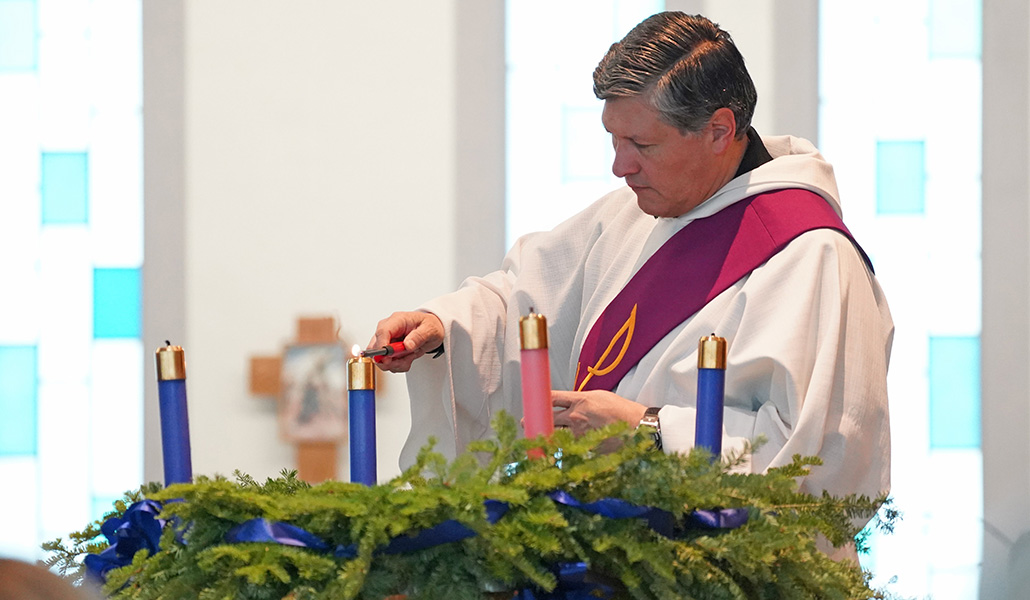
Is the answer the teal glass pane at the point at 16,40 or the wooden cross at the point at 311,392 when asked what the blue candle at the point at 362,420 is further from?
the teal glass pane at the point at 16,40

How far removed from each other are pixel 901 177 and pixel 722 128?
11.7 ft

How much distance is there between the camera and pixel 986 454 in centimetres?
539

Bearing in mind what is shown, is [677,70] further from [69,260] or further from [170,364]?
[69,260]

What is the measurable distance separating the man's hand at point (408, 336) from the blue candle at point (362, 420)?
78 centimetres

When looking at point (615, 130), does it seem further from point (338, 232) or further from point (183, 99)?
point (183, 99)

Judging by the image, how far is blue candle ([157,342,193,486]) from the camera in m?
1.36

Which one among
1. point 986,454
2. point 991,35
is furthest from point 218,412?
point 991,35

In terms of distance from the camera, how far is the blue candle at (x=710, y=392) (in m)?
1.28

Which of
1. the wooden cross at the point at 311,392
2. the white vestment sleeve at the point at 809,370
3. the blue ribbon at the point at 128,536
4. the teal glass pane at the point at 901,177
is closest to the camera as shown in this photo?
the blue ribbon at the point at 128,536

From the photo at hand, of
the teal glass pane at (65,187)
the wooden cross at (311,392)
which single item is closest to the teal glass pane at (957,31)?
the wooden cross at (311,392)

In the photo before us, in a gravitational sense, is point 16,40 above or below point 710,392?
above

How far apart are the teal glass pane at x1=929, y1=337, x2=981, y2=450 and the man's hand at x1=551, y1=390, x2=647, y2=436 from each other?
3.93 m

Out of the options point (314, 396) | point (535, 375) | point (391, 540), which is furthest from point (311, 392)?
point (391, 540)

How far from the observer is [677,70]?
85.4 inches
